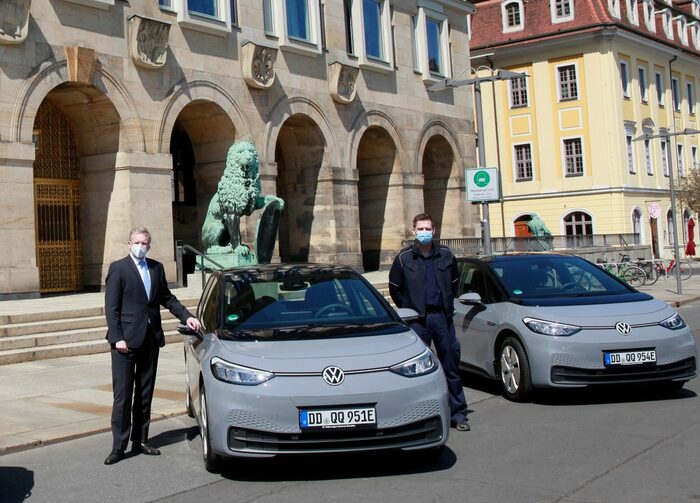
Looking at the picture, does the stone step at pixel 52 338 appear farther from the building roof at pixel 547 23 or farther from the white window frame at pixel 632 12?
the white window frame at pixel 632 12

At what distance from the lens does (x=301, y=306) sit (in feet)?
25.1

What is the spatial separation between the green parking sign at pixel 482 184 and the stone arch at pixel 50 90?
7.72m

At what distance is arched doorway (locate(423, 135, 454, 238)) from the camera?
3438 cm

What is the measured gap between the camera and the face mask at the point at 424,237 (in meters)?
8.50

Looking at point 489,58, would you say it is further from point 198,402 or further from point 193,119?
point 198,402

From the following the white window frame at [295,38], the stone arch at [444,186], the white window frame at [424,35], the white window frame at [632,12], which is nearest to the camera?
the white window frame at [295,38]

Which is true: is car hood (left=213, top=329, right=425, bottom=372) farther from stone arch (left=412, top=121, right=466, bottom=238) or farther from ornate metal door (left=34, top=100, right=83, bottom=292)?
stone arch (left=412, top=121, right=466, bottom=238)

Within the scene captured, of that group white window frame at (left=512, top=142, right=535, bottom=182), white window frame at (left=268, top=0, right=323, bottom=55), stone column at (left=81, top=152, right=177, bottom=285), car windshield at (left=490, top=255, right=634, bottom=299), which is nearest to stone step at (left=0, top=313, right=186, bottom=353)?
stone column at (left=81, top=152, right=177, bottom=285)

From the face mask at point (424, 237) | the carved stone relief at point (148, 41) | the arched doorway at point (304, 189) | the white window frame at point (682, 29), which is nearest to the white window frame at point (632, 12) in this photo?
the white window frame at point (682, 29)

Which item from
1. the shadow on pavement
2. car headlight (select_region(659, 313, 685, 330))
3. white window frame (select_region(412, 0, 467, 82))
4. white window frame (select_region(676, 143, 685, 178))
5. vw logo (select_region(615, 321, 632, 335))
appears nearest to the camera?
the shadow on pavement

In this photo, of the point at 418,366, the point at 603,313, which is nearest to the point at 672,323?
the point at 603,313

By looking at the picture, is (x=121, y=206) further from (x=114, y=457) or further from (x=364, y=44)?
(x=114, y=457)

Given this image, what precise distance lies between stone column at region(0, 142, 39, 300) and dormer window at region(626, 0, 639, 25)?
39.9 metres

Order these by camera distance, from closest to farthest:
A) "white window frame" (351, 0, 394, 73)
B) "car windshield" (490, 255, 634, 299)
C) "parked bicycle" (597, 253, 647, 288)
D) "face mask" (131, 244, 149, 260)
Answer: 1. "face mask" (131, 244, 149, 260)
2. "car windshield" (490, 255, 634, 299)
3. "white window frame" (351, 0, 394, 73)
4. "parked bicycle" (597, 253, 647, 288)
